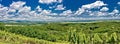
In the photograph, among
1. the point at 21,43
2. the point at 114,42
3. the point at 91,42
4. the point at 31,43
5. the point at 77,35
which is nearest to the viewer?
the point at 114,42

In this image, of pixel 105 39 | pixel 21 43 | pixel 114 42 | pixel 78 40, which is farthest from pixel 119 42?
pixel 21 43

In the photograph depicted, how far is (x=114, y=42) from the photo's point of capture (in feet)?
425

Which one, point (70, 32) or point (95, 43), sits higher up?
point (70, 32)

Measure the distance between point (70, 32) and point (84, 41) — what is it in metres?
12.7

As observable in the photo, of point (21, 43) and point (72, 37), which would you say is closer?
point (72, 37)

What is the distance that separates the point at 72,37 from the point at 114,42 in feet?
76.3

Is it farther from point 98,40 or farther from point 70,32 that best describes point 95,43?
point 70,32

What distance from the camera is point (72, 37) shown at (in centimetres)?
13500

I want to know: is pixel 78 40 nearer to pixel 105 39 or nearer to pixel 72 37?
pixel 72 37

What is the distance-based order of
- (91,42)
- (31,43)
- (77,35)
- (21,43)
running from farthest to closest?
(31,43) < (21,43) < (91,42) < (77,35)

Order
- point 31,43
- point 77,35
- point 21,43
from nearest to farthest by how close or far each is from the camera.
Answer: point 77,35, point 21,43, point 31,43

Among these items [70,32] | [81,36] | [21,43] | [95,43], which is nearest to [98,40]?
[95,43]

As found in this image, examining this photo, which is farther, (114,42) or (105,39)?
(105,39)

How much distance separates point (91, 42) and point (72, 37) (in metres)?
19.6
